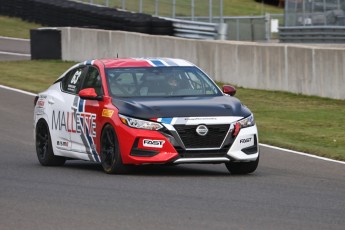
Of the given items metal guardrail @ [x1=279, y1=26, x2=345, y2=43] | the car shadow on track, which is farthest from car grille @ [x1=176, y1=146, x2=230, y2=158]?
metal guardrail @ [x1=279, y1=26, x2=345, y2=43]

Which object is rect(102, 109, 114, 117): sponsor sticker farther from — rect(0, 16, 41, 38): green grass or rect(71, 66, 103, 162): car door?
rect(0, 16, 41, 38): green grass

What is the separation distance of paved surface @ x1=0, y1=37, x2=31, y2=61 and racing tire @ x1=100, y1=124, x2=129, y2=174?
2622cm

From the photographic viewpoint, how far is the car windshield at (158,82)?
46.4 feet

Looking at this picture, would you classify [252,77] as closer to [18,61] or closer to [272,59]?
[272,59]

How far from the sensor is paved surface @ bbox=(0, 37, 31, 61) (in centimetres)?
4038

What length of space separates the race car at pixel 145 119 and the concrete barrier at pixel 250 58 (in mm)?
10889

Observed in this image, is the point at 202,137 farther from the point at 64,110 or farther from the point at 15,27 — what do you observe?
the point at 15,27

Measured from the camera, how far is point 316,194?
1171 cm

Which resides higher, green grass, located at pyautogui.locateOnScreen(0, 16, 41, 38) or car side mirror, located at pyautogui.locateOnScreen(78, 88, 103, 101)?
car side mirror, located at pyautogui.locateOnScreen(78, 88, 103, 101)

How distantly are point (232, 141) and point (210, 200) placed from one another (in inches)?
94.7

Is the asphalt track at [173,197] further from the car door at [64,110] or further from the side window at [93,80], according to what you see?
the side window at [93,80]

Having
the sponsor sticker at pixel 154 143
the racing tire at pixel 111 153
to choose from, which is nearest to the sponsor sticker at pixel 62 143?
the racing tire at pixel 111 153

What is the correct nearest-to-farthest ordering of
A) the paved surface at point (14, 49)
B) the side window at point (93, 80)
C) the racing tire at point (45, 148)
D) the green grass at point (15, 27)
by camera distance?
the side window at point (93, 80), the racing tire at point (45, 148), the paved surface at point (14, 49), the green grass at point (15, 27)

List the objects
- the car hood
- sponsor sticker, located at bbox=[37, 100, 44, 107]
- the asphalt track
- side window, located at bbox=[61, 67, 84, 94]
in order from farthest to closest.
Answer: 1. sponsor sticker, located at bbox=[37, 100, 44, 107]
2. side window, located at bbox=[61, 67, 84, 94]
3. the car hood
4. the asphalt track
